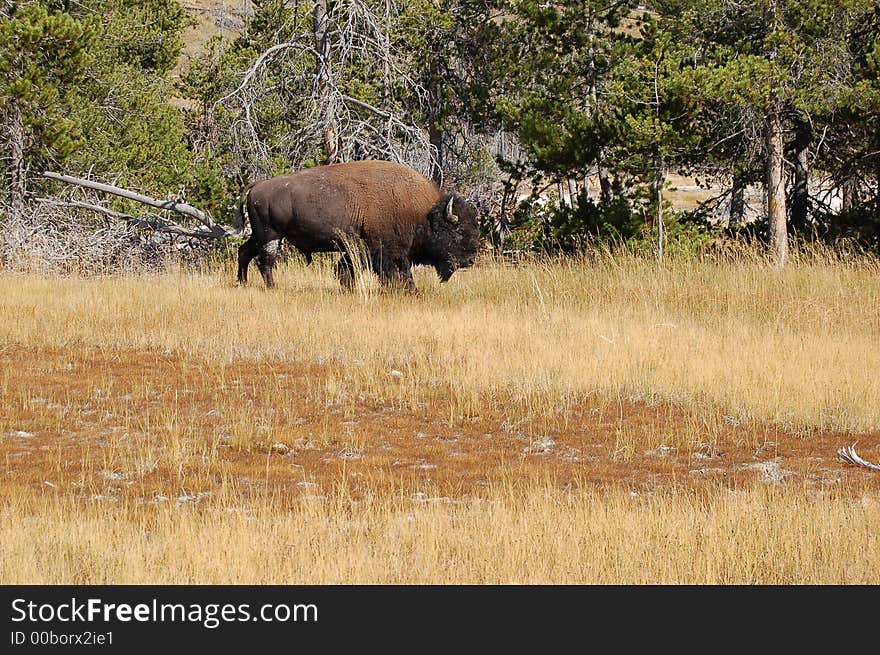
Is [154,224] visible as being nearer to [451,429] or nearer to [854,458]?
[451,429]

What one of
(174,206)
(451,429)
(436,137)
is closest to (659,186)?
(436,137)

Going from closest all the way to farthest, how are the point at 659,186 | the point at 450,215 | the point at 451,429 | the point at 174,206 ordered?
the point at 451,429 → the point at 450,215 → the point at 659,186 → the point at 174,206

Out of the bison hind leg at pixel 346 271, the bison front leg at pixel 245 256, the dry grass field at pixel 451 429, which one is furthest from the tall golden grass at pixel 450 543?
the bison front leg at pixel 245 256

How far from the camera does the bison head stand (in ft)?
54.0

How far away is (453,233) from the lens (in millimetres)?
16531

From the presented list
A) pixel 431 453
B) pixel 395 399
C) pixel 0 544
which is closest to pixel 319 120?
pixel 395 399

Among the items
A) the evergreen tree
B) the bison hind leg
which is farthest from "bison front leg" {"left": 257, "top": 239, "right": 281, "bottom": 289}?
the evergreen tree

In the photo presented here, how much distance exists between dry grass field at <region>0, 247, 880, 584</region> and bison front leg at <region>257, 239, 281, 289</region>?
1.03 meters

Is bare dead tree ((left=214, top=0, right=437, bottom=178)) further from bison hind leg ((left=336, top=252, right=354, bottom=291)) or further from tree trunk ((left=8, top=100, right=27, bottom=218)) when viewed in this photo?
tree trunk ((left=8, top=100, right=27, bottom=218))

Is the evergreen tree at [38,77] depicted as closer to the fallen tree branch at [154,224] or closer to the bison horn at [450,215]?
the fallen tree branch at [154,224]

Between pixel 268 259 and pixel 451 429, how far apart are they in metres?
8.55

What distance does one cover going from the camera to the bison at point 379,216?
16.5 m

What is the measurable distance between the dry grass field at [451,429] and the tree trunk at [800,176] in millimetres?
4842

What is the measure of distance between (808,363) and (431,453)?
441cm
